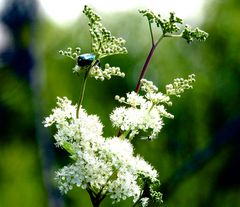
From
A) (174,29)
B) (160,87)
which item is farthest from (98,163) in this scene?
(160,87)

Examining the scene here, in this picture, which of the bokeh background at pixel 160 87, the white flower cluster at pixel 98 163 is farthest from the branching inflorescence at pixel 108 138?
the bokeh background at pixel 160 87

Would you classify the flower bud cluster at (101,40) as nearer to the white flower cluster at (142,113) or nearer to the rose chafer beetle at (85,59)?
the rose chafer beetle at (85,59)

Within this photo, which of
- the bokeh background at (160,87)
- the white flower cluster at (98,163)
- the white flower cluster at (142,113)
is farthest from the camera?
the bokeh background at (160,87)

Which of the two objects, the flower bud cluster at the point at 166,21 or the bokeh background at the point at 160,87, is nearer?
the flower bud cluster at the point at 166,21

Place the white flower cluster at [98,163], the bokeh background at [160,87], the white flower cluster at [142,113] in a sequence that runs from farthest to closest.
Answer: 1. the bokeh background at [160,87]
2. the white flower cluster at [142,113]
3. the white flower cluster at [98,163]

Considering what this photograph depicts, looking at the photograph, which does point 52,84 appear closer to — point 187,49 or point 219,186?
point 187,49

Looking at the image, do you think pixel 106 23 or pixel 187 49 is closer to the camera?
pixel 187 49

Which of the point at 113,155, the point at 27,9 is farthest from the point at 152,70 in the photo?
the point at 113,155

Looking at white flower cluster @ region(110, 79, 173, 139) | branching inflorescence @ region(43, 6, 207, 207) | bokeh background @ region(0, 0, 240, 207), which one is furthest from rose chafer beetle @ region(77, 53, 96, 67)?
bokeh background @ region(0, 0, 240, 207)

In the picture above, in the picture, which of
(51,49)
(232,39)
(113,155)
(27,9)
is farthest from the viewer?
(51,49)
